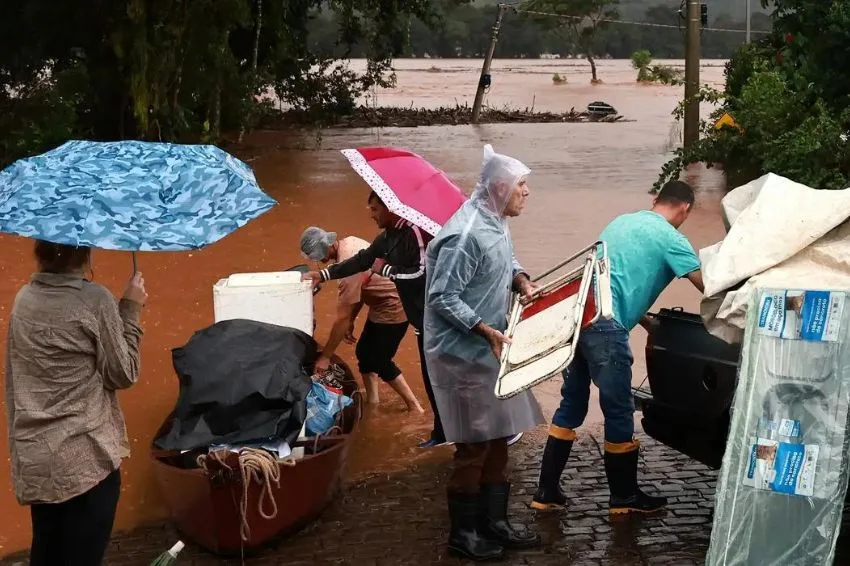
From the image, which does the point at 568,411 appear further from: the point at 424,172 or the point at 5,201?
the point at 5,201

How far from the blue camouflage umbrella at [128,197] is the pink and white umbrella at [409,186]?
206 centimetres

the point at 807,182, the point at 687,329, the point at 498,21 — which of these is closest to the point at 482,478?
the point at 687,329

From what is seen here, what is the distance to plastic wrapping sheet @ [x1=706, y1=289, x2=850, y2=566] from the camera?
4.22 meters

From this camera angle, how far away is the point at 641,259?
5598mm

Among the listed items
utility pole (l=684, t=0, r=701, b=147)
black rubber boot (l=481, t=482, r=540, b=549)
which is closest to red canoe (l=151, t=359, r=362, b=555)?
black rubber boot (l=481, t=482, r=540, b=549)

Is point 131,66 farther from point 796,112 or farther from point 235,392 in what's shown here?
point 235,392

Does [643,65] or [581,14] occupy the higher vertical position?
[581,14]

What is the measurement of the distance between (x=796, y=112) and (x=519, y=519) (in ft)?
23.1

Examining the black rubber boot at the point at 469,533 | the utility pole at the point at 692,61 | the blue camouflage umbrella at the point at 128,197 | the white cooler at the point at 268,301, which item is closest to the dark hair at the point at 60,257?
the blue camouflage umbrella at the point at 128,197

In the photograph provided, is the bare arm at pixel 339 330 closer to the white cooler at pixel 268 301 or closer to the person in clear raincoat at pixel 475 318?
the white cooler at pixel 268 301

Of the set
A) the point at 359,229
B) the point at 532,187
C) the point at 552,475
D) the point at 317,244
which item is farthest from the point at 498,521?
the point at 532,187

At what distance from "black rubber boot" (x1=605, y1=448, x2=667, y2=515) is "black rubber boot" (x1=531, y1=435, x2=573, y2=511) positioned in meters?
0.24

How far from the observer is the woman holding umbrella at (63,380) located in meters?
4.14

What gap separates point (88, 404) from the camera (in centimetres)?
424
